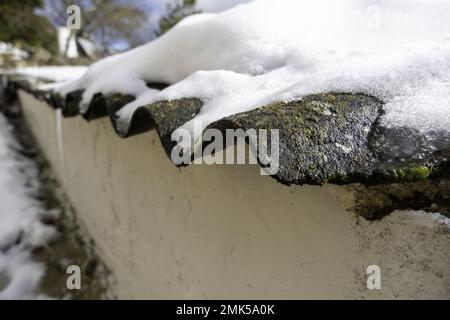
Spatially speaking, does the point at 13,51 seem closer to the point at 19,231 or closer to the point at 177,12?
the point at 177,12

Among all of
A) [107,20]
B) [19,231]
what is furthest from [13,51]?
[19,231]

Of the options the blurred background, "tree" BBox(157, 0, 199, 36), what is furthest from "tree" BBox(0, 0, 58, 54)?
"tree" BBox(157, 0, 199, 36)

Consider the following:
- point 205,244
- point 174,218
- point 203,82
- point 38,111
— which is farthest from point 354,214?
point 38,111

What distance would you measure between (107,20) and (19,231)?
695 inches

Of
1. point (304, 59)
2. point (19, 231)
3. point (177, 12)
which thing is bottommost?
point (19, 231)

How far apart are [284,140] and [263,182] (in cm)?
52

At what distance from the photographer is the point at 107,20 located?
18.1m

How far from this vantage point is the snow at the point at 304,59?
801 mm

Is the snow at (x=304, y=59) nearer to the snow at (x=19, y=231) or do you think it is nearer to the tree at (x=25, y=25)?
the snow at (x=19, y=231)

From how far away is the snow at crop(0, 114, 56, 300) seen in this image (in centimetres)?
272

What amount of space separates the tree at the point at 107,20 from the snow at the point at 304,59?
54.4 ft

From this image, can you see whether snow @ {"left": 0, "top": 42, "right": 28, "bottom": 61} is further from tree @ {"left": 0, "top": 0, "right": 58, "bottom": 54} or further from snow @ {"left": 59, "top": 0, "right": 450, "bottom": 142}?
snow @ {"left": 59, "top": 0, "right": 450, "bottom": 142}

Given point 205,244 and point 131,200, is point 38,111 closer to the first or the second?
point 131,200

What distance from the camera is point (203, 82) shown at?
3.83 ft
